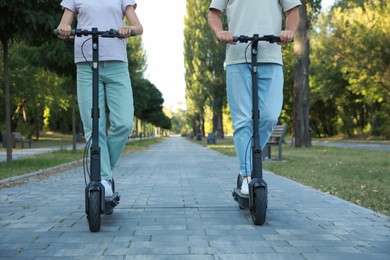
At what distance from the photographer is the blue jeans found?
394 centimetres

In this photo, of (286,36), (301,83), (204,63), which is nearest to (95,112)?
(286,36)

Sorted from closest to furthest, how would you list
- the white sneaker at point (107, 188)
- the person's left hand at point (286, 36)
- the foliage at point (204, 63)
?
the person's left hand at point (286, 36) → the white sneaker at point (107, 188) → the foliage at point (204, 63)

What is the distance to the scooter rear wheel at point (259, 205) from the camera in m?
3.44

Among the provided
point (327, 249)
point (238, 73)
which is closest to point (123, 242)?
point (327, 249)

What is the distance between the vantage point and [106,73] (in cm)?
376

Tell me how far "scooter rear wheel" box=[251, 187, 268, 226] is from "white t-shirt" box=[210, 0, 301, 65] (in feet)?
3.88

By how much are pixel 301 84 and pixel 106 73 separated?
58.5 feet

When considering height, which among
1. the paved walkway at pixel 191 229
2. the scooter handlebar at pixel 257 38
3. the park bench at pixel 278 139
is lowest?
the paved walkway at pixel 191 229

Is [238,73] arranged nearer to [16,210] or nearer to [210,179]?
[16,210]

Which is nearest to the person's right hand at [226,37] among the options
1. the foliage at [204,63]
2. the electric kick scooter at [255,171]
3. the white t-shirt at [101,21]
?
the electric kick scooter at [255,171]

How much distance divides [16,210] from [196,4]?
4175 centimetres

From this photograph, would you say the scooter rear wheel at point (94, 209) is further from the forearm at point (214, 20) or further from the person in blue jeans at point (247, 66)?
the forearm at point (214, 20)

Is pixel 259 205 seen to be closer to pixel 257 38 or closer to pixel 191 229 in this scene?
pixel 191 229

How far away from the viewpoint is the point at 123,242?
3.05 metres
